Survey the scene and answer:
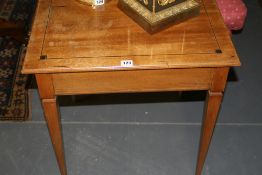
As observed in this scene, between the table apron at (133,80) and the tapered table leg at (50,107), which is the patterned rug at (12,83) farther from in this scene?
the table apron at (133,80)

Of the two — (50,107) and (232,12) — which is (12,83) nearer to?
(50,107)

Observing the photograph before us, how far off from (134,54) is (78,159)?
695mm

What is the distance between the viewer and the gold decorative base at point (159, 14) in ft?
4.11

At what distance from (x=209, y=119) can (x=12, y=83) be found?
113 cm

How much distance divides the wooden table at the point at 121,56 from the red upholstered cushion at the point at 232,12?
0.50 metres

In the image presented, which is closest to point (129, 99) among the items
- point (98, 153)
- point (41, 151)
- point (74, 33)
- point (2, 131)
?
point (98, 153)

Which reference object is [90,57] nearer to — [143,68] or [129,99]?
[143,68]

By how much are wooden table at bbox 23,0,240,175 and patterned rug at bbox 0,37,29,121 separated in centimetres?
62

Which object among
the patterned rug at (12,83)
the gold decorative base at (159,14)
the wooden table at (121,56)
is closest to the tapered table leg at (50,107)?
the wooden table at (121,56)

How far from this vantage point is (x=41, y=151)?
172 cm

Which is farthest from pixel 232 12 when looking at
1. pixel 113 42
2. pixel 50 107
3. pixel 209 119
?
pixel 50 107

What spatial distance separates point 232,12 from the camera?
182 centimetres

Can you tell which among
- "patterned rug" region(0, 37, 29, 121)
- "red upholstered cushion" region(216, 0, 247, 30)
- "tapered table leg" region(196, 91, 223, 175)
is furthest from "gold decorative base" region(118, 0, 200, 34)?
"patterned rug" region(0, 37, 29, 121)

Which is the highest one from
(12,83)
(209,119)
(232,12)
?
(232,12)
